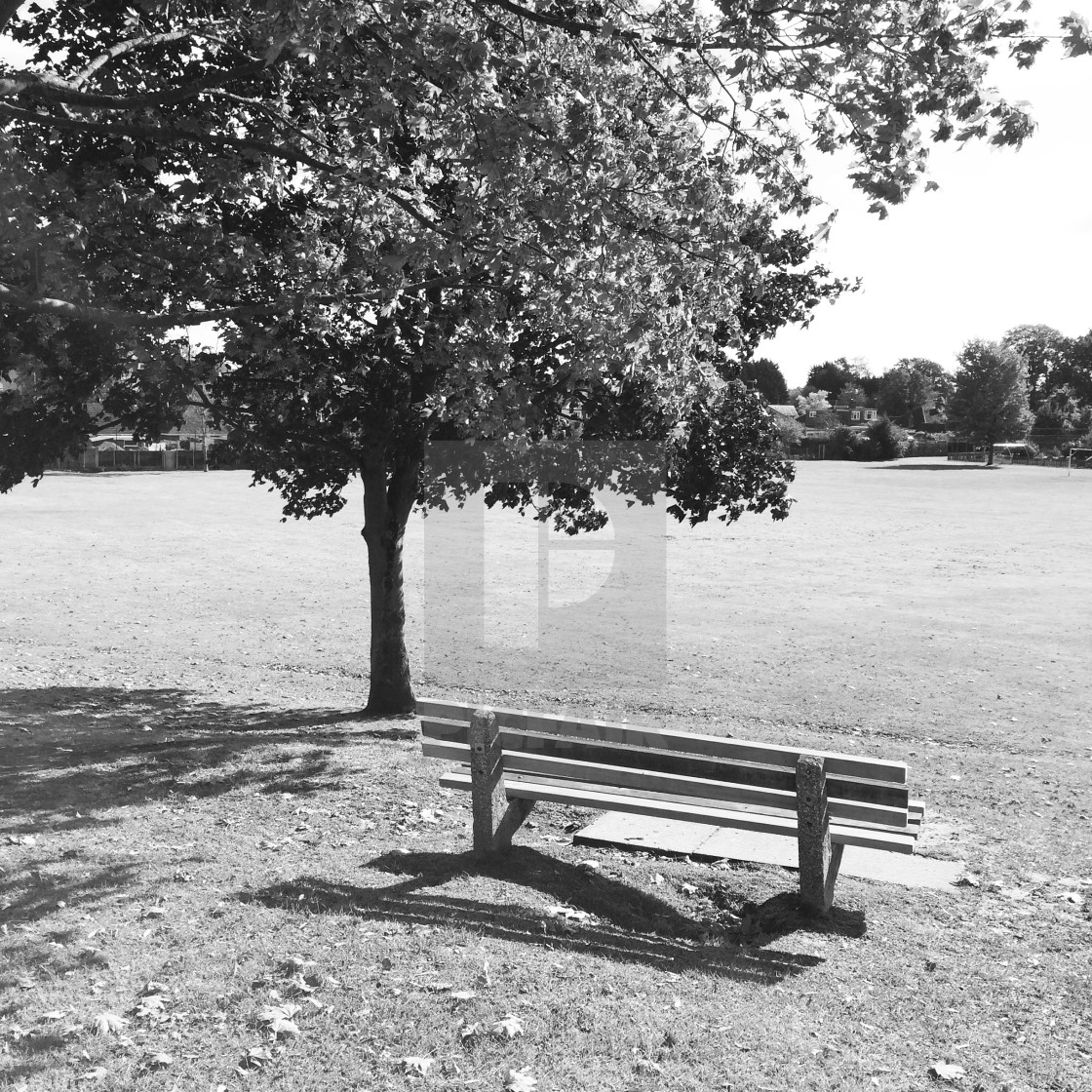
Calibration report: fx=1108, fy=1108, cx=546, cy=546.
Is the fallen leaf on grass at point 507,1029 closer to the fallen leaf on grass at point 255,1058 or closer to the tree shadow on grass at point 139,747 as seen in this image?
the fallen leaf on grass at point 255,1058

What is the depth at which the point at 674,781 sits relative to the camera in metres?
6.59

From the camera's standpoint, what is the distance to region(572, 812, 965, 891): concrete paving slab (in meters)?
7.41

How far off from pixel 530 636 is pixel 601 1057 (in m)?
16.6

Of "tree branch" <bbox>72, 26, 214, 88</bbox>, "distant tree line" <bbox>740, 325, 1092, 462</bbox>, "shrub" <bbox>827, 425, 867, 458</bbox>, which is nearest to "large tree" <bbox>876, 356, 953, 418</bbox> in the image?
"distant tree line" <bbox>740, 325, 1092, 462</bbox>

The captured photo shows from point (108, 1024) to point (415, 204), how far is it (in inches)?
293

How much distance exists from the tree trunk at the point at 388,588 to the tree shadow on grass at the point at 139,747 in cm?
50

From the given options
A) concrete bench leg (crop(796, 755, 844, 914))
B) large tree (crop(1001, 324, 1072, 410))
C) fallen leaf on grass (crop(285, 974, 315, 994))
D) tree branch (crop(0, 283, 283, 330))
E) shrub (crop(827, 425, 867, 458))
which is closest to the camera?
fallen leaf on grass (crop(285, 974, 315, 994))

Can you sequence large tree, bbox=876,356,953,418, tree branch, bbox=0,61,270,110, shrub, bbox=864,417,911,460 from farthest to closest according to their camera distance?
large tree, bbox=876,356,953,418, shrub, bbox=864,417,911,460, tree branch, bbox=0,61,270,110

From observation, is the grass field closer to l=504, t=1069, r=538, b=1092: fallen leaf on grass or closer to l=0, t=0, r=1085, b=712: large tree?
l=504, t=1069, r=538, b=1092: fallen leaf on grass

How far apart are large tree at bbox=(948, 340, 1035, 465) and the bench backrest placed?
343ft

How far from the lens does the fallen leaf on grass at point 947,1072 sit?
465cm

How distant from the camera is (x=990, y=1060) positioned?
4.84 m

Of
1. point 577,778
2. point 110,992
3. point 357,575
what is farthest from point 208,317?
point 357,575

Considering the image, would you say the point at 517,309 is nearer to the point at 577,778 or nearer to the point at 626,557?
the point at 577,778
